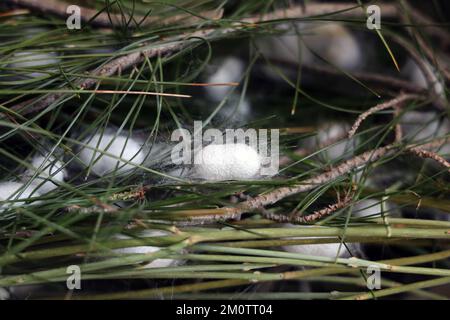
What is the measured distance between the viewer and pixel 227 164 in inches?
14.4

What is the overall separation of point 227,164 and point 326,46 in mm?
254

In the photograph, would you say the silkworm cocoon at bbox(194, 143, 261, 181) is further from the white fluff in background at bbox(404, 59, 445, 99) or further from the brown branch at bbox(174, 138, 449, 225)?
the white fluff in background at bbox(404, 59, 445, 99)

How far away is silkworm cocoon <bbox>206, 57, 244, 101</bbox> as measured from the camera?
1.61 ft

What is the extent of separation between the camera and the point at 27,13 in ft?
1.44

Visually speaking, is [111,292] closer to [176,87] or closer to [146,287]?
[146,287]

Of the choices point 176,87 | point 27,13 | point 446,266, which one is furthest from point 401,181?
point 27,13

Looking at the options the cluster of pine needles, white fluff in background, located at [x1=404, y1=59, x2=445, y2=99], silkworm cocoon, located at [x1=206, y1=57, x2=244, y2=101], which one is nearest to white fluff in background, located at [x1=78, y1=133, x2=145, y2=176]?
the cluster of pine needles

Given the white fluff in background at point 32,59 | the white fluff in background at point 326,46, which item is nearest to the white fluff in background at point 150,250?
the white fluff in background at point 32,59

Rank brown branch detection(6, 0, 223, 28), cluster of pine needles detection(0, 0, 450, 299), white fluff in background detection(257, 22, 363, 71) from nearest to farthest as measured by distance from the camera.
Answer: cluster of pine needles detection(0, 0, 450, 299)
brown branch detection(6, 0, 223, 28)
white fluff in background detection(257, 22, 363, 71)

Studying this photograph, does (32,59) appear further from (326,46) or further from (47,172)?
(326,46)

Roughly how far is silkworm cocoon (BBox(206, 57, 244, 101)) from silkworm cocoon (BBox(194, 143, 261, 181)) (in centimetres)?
12

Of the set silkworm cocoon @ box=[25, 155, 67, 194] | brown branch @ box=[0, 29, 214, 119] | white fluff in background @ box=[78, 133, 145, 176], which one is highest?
brown branch @ box=[0, 29, 214, 119]

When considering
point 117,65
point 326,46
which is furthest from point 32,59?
point 326,46

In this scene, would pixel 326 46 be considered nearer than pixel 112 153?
No
